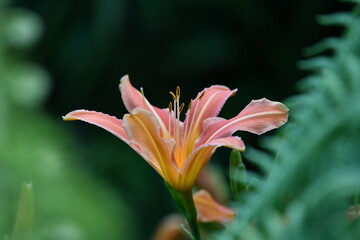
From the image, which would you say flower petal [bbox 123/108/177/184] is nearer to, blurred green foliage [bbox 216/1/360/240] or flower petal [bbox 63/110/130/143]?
flower petal [bbox 63/110/130/143]

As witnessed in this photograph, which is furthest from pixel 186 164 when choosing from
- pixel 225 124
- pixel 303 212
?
pixel 303 212

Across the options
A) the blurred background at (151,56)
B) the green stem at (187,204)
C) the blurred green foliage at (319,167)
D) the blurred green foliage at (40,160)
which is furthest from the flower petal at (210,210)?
the blurred background at (151,56)

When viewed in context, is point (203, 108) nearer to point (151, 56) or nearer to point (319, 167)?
point (319, 167)

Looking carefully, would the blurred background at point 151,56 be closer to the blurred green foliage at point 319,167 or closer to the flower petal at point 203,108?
the flower petal at point 203,108

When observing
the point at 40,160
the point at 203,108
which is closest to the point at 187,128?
the point at 203,108

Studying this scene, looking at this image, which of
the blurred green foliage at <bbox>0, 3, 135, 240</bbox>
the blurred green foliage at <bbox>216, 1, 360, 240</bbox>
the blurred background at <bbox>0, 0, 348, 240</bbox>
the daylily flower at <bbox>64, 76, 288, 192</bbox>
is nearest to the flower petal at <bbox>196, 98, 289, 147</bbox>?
the daylily flower at <bbox>64, 76, 288, 192</bbox>
